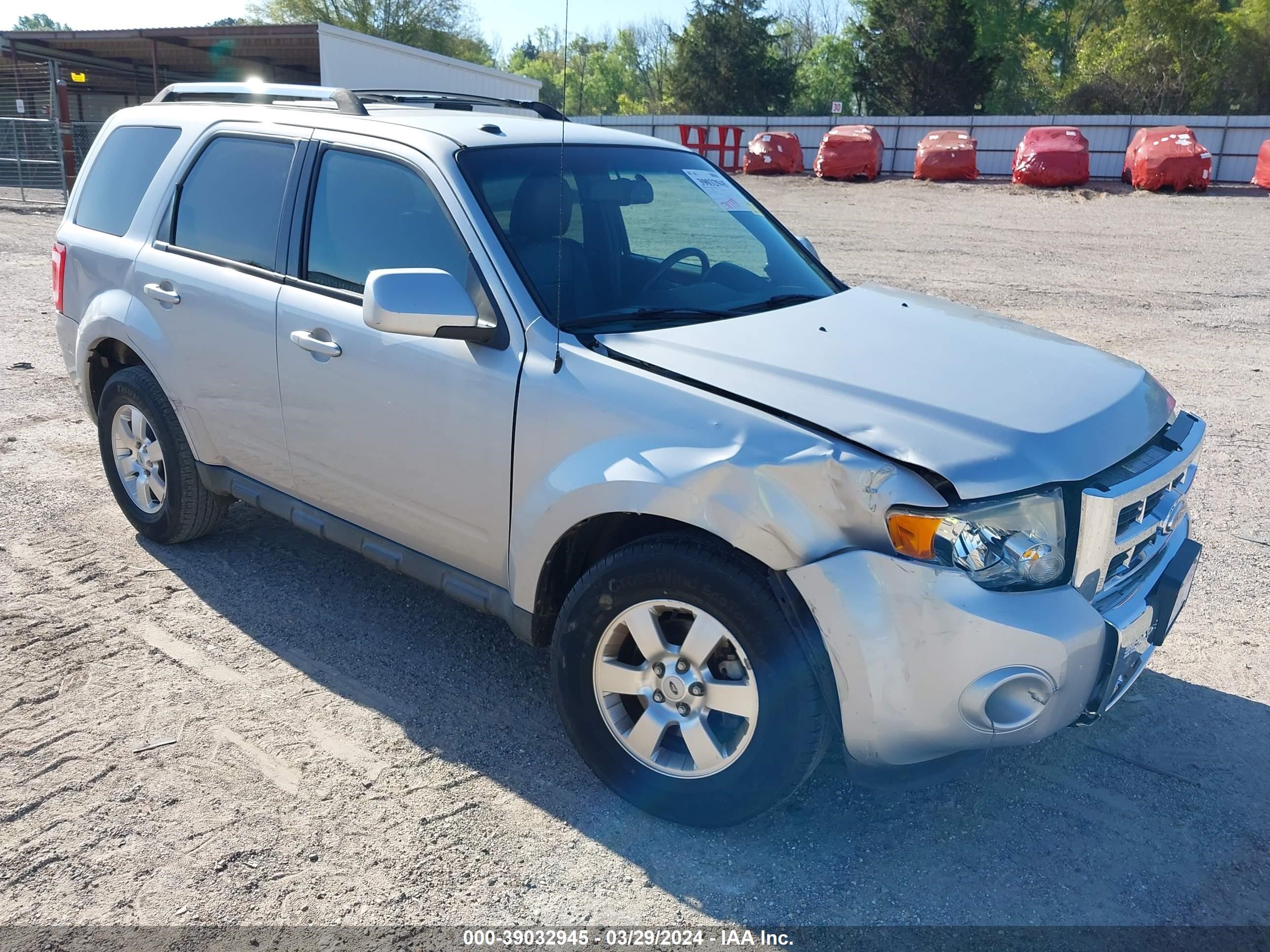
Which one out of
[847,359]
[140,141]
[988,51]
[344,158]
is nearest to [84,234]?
[140,141]

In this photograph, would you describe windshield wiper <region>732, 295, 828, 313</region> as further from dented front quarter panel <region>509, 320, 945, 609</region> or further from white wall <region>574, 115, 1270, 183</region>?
white wall <region>574, 115, 1270, 183</region>

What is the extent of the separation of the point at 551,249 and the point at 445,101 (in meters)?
1.58

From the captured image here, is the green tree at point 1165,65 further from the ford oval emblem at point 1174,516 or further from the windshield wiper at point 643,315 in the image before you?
the windshield wiper at point 643,315

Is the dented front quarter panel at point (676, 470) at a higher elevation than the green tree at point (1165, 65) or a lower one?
lower

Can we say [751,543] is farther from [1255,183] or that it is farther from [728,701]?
[1255,183]

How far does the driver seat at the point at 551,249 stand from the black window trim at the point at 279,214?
1.03 meters

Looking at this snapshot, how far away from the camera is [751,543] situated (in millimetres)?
2625

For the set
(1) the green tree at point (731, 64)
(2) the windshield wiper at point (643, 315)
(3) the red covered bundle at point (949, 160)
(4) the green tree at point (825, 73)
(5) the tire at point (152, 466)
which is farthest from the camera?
(4) the green tree at point (825, 73)

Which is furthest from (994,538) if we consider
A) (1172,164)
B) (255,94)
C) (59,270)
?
(1172,164)

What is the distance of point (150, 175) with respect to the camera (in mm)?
4637

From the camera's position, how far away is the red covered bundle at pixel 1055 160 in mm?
25859

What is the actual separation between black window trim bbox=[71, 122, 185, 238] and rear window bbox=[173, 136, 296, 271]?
0.26 meters

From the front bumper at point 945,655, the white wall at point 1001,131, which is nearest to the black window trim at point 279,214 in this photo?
the front bumper at point 945,655

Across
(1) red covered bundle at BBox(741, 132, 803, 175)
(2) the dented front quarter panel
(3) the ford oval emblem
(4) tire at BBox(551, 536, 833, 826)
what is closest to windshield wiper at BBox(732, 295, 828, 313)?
(2) the dented front quarter panel
